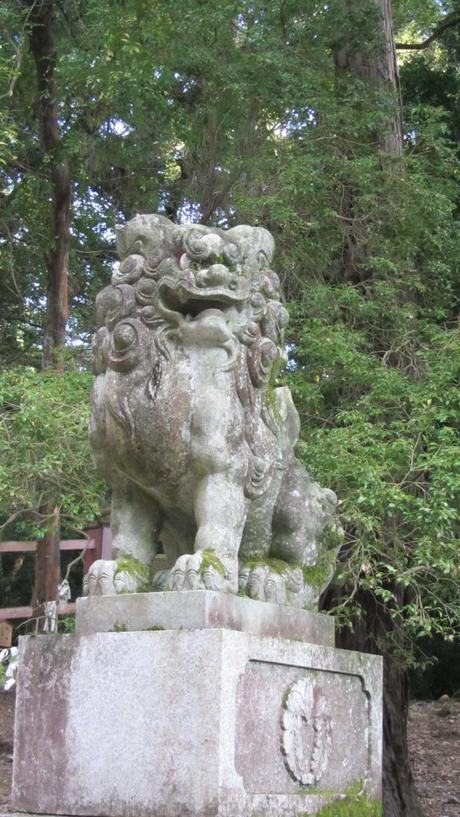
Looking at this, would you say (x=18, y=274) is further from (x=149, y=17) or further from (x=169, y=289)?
(x=169, y=289)

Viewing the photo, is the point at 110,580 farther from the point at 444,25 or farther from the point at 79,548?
the point at 79,548

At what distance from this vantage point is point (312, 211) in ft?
31.2

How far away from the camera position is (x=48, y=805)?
425cm

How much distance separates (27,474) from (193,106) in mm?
5219

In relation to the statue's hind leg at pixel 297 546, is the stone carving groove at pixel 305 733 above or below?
below

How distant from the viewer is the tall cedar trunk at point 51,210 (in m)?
12.0

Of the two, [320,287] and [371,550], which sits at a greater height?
[320,287]

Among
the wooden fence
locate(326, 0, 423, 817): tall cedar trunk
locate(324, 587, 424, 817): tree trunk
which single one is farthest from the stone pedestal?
the wooden fence

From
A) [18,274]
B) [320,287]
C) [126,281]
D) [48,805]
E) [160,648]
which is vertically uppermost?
[18,274]

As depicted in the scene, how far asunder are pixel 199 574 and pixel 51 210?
981 cm

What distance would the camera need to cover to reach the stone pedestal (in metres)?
3.97

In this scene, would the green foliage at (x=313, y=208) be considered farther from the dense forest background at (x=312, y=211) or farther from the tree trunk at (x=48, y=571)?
the tree trunk at (x=48, y=571)

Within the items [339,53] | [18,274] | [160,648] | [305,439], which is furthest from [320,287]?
[18,274]

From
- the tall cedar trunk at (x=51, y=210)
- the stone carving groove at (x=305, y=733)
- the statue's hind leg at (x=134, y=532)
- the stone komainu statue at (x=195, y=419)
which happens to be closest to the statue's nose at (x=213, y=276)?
the stone komainu statue at (x=195, y=419)
